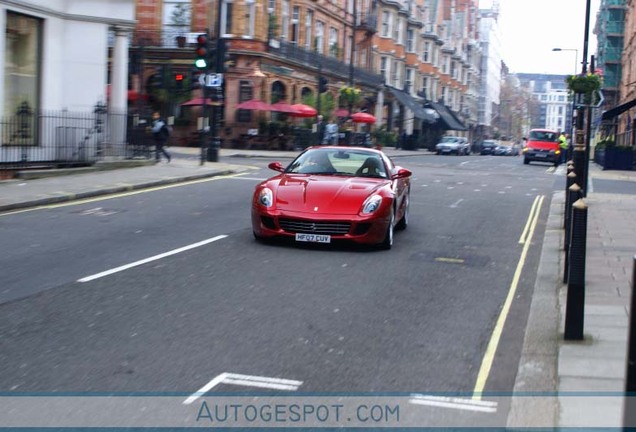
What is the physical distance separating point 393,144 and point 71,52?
40.8 m

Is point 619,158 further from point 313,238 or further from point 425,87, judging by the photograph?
point 425,87

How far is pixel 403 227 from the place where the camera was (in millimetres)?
13016

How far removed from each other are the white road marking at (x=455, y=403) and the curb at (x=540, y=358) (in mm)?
144

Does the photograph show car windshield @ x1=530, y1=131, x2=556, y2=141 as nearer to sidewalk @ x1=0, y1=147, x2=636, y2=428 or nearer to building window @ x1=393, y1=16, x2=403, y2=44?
building window @ x1=393, y1=16, x2=403, y2=44

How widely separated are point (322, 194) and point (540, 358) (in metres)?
5.06

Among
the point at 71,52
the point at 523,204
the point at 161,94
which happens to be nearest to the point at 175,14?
the point at 161,94

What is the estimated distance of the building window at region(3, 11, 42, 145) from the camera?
19.5 m

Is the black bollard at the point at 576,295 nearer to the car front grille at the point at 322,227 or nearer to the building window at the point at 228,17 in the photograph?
the car front grille at the point at 322,227

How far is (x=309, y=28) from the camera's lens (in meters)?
48.5

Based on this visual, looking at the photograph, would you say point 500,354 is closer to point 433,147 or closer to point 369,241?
point 369,241

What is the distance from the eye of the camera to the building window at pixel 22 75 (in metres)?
19.5

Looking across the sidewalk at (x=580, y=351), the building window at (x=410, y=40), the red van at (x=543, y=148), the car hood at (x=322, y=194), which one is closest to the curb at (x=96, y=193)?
the car hood at (x=322, y=194)

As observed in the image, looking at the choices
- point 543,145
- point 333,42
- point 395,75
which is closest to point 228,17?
point 333,42

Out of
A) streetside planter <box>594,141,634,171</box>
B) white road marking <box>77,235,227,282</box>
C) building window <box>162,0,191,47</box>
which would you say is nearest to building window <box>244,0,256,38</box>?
building window <box>162,0,191,47</box>
